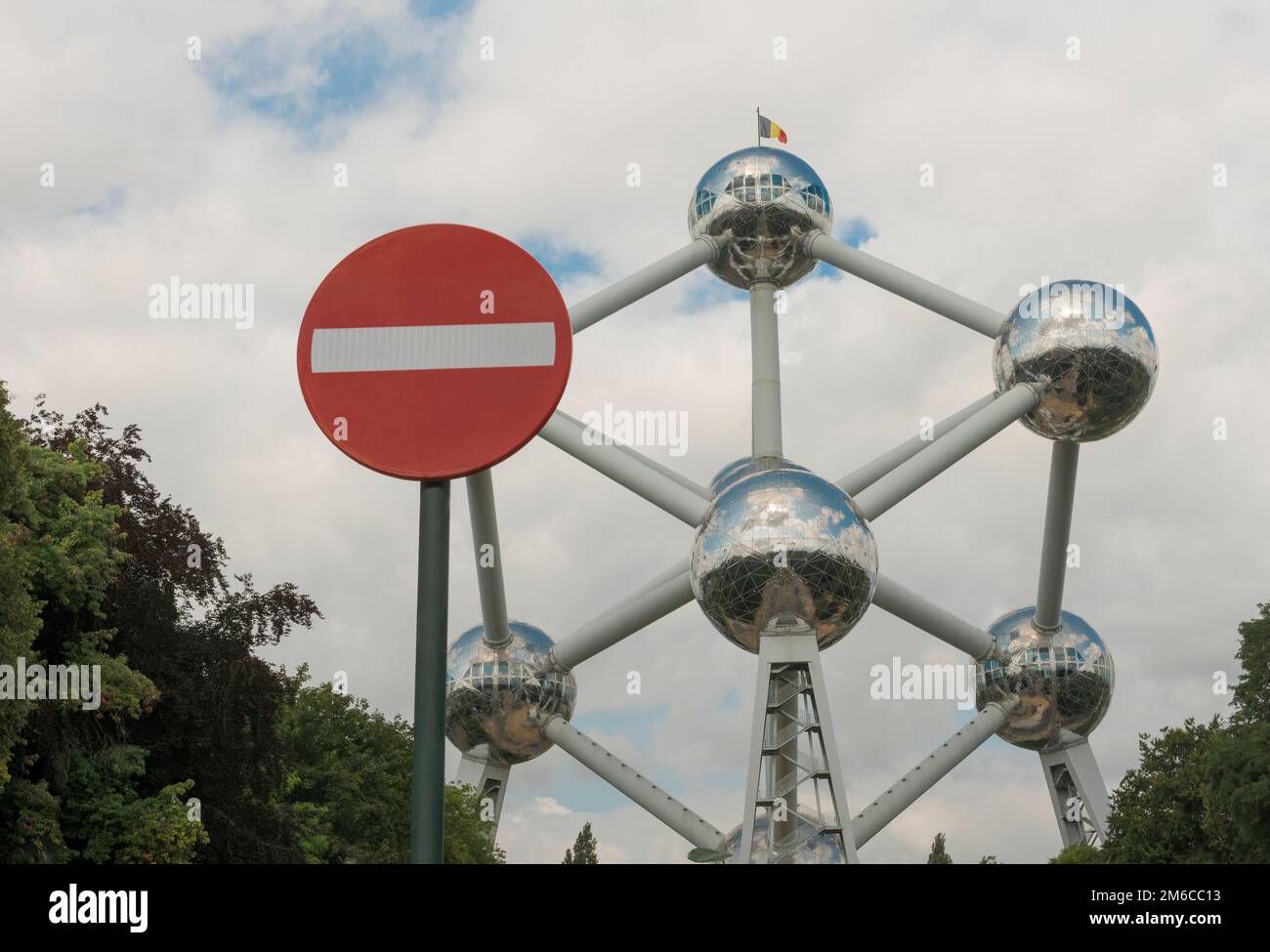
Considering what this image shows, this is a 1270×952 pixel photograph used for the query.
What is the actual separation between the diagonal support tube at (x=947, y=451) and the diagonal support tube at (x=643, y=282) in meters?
5.20

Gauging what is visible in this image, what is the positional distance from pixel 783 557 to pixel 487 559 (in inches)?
280

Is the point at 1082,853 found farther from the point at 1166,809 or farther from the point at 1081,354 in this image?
the point at 1081,354

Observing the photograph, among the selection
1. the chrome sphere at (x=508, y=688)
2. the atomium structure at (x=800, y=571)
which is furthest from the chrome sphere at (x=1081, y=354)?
the chrome sphere at (x=508, y=688)

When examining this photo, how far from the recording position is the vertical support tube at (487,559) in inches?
944

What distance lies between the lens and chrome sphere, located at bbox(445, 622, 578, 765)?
28.0m

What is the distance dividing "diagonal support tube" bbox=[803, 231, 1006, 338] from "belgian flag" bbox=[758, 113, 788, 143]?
446 centimetres

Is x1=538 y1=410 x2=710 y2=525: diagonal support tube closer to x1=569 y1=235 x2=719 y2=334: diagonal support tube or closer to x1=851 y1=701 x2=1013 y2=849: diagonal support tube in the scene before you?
x1=569 y1=235 x2=719 y2=334: diagonal support tube

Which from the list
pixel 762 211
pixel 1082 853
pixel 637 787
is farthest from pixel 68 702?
pixel 1082 853

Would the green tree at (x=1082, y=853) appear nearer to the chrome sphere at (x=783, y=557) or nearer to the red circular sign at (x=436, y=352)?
the chrome sphere at (x=783, y=557)

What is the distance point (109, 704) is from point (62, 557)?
2.35 metres

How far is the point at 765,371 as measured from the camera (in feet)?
88.8

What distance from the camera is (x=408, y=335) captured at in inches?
175

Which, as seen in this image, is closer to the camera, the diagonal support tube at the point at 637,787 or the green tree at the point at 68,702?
the green tree at the point at 68,702
